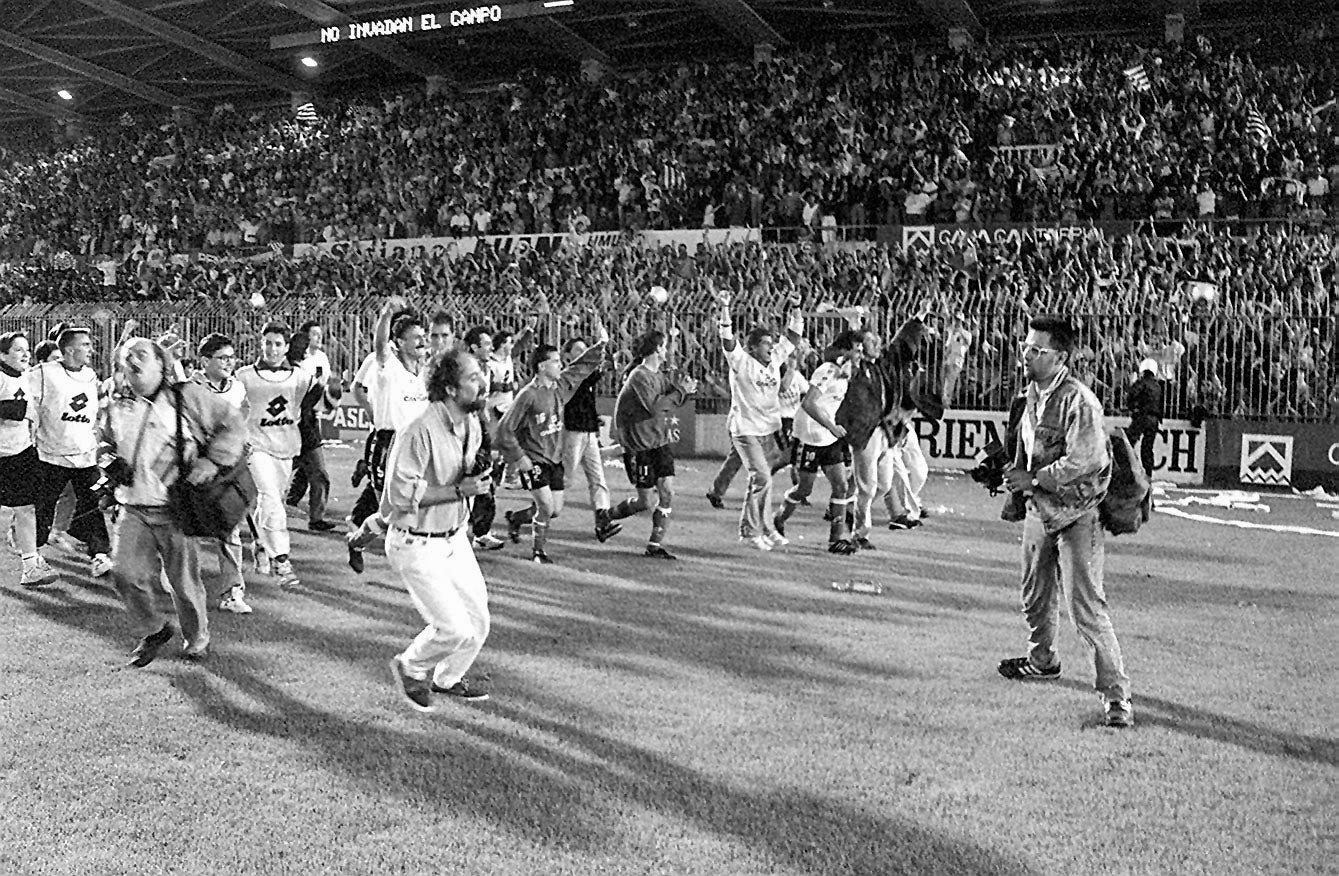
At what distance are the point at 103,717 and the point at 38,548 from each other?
420 cm

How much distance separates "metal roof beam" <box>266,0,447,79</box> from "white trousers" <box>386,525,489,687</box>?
2538 centimetres

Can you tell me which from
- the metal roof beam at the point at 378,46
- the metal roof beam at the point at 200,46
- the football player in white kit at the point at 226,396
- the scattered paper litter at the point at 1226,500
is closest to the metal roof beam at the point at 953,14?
the metal roof beam at the point at 378,46

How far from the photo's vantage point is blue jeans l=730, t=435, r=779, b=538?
1119cm

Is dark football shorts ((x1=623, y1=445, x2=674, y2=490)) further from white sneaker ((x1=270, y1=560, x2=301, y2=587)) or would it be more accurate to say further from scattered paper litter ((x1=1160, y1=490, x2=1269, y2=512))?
scattered paper litter ((x1=1160, y1=490, x2=1269, y2=512))

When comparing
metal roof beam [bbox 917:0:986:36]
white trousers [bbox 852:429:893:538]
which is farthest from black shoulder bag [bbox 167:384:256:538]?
metal roof beam [bbox 917:0:986:36]

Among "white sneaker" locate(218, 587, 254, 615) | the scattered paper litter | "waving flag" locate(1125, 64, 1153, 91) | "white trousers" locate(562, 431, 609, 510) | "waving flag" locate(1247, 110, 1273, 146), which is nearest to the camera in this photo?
"white sneaker" locate(218, 587, 254, 615)

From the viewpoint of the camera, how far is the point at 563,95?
31.6 meters

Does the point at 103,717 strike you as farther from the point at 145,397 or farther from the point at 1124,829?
the point at 1124,829

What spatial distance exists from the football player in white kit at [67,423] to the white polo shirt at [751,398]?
496 centimetres

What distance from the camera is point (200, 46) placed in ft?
107

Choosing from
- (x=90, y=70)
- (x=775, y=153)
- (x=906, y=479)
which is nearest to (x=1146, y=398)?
(x=906, y=479)

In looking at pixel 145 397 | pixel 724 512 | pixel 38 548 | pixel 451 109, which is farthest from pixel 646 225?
pixel 145 397

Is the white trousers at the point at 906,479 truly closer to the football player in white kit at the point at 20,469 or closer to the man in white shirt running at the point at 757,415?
the man in white shirt running at the point at 757,415

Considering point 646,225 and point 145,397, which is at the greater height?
A: point 646,225
